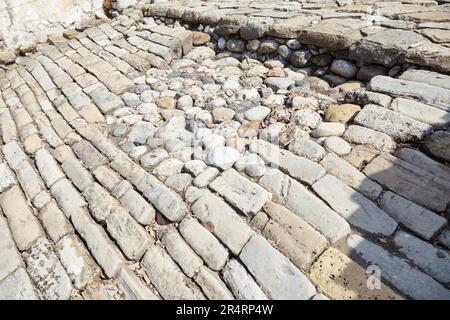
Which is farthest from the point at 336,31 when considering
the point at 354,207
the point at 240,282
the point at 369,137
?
the point at 240,282

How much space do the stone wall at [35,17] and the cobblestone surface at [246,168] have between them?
5.42 ft

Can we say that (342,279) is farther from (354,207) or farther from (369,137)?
(369,137)

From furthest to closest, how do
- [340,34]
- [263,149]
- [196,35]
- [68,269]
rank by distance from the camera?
1. [196,35]
2. [340,34]
3. [263,149]
4. [68,269]

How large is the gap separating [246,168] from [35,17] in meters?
4.74

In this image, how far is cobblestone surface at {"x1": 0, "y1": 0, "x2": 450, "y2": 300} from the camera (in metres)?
1.67

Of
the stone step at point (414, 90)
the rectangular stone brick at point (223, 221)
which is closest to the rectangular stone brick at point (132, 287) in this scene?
the rectangular stone brick at point (223, 221)

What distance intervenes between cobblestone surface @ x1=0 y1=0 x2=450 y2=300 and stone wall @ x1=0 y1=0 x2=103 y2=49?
1651mm

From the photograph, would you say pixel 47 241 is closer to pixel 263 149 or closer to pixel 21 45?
pixel 263 149

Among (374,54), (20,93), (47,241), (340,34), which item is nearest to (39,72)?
(20,93)

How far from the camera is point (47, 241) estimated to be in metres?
2.04

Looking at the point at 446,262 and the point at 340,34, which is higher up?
the point at 340,34

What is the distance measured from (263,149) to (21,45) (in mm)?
4564

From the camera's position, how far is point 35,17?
196 inches

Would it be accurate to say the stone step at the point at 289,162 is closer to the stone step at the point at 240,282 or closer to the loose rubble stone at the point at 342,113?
the loose rubble stone at the point at 342,113
